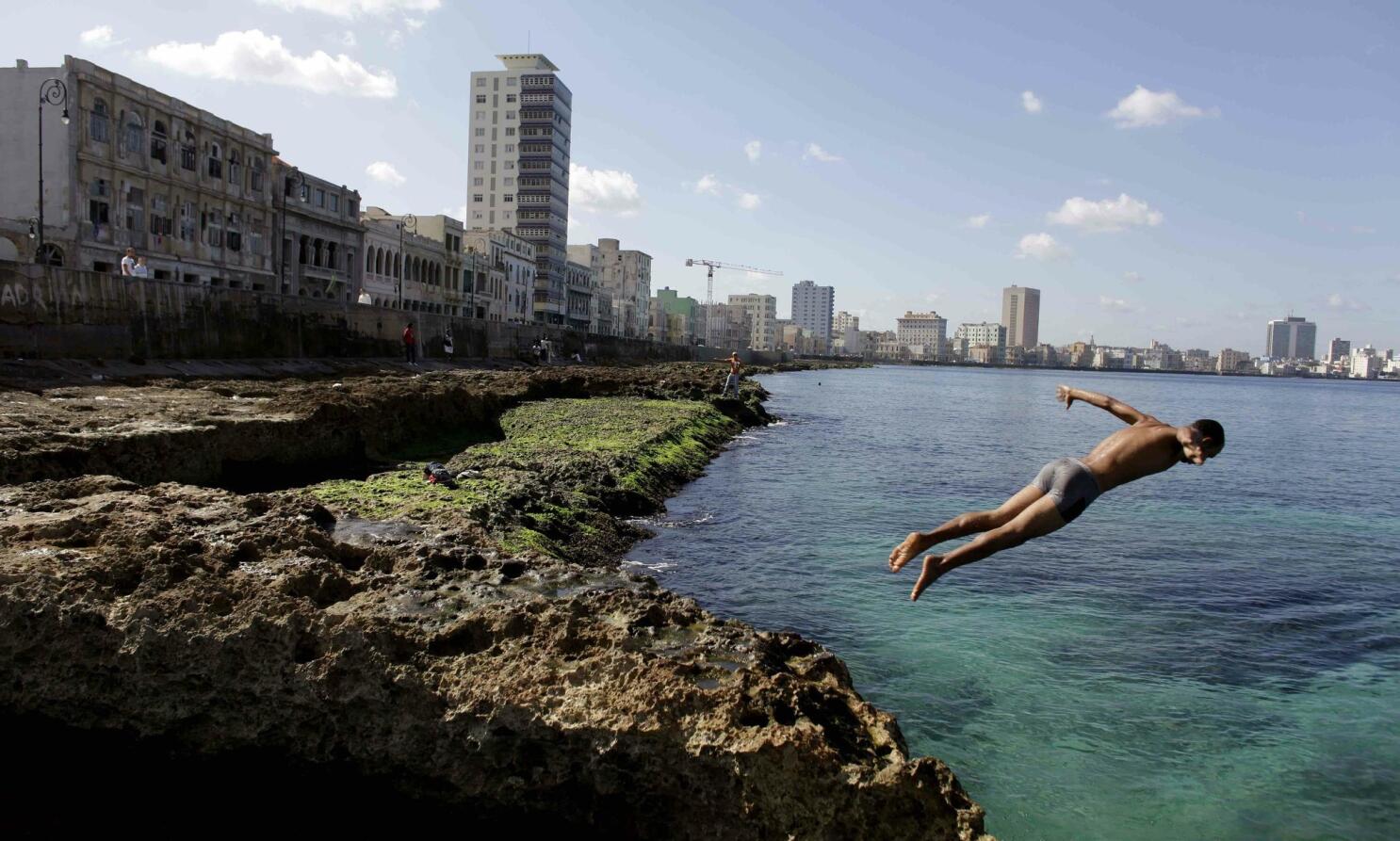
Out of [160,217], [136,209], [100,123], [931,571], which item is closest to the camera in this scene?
[931,571]

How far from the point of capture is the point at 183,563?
5.76 metres

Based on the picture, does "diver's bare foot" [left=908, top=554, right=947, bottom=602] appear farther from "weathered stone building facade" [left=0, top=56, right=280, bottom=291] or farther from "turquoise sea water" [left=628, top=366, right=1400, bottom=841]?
"weathered stone building facade" [left=0, top=56, right=280, bottom=291]

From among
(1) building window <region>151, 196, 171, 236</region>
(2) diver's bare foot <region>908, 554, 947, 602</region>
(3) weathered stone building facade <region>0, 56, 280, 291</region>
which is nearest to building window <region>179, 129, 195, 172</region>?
(3) weathered stone building facade <region>0, 56, 280, 291</region>

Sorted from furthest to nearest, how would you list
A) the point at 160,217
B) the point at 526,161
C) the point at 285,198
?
the point at 526,161
the point at 285,198
the point at 160,217

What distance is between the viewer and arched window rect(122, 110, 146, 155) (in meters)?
44.0

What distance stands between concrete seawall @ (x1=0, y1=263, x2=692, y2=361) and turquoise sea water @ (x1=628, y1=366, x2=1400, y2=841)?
12.2m

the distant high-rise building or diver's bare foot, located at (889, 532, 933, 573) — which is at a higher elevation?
the distant high-rise building

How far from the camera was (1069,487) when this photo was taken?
6902 mm

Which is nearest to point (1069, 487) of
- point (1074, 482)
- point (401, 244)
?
point (1074, 482)

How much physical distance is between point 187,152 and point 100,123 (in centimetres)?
614

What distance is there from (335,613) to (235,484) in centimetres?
728

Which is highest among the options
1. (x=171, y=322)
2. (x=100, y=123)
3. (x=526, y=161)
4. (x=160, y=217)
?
(x=526, y=161)

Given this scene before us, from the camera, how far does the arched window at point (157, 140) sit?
46031mm

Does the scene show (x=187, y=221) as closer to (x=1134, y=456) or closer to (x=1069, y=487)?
(x=1069, y=487)
